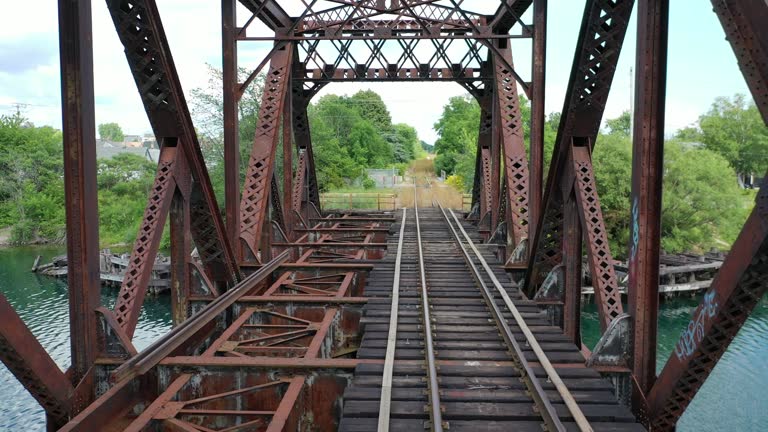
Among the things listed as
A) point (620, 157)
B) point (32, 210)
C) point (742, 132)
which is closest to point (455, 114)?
point (742, 132)

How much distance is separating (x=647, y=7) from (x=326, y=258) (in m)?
9.19

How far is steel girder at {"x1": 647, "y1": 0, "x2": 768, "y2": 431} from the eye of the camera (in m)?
3.48

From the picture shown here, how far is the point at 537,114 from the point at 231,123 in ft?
18.9

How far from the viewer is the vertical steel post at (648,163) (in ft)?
16.2

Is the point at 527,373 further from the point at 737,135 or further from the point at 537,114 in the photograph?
the point at 737,135

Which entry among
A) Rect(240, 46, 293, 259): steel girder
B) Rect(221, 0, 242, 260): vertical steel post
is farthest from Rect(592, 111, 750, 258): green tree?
Rect(221, 0, 242, 260): vertical steel post

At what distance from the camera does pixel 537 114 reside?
37.5ft

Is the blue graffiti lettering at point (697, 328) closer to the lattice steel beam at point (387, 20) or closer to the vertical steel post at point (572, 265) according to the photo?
the vertical steel post at point (572, 265)

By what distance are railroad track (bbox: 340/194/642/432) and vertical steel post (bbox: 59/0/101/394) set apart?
8.23 ft

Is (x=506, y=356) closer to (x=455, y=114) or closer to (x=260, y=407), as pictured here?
(x=260, y=407)

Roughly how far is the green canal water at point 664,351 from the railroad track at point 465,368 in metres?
11.3

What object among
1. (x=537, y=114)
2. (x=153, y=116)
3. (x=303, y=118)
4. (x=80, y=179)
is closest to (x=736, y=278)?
(x=80, y=179)

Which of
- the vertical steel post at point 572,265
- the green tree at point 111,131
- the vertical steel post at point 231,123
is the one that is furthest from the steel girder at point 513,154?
the green tree at point 111,131

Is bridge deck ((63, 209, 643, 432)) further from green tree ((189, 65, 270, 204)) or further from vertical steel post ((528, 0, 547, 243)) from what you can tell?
green tree ((189, 65, 270, 204))
